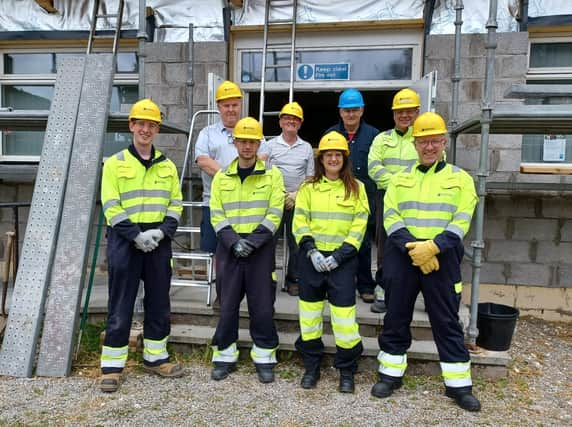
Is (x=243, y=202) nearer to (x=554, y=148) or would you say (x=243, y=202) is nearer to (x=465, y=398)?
(x=465, y=398)

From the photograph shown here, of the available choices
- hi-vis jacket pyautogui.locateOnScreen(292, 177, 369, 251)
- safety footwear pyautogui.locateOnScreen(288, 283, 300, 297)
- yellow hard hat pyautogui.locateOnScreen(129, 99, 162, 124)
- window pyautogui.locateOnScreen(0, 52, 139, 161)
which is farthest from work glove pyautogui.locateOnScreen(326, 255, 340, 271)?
window pyautogui.locateOnScreen(0, 52, 139, 161)

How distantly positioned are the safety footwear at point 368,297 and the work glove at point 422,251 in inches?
50.0

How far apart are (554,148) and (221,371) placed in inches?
177

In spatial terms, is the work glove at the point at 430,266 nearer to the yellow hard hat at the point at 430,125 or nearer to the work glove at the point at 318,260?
the work glove at the point at 318,260

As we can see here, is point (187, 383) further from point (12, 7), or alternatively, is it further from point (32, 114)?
point (12, 7)

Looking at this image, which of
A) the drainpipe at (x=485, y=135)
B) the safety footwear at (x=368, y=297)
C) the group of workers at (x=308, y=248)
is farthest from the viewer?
the safety footwear at (x=368, y=297)

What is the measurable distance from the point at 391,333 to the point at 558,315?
3.14 meters

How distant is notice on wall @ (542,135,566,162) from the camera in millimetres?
5398

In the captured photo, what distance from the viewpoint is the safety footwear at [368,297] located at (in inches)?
169

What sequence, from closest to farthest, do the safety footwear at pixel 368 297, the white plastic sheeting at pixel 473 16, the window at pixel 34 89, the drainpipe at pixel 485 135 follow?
the drainpipe at pixel 485 135 < the safety footwear at pixel 368 297 < the white plastic sheeting at pixel 473 16 < the window at pixel 34 89

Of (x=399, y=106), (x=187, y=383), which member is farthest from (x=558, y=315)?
(x=187, y=383)

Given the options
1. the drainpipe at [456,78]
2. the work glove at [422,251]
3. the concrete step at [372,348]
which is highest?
the drainpipe at [456,78]

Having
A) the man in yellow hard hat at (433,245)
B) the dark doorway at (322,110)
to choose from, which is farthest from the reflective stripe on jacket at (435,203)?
the dark doorway at (322,110)

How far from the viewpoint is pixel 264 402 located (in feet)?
10.8
